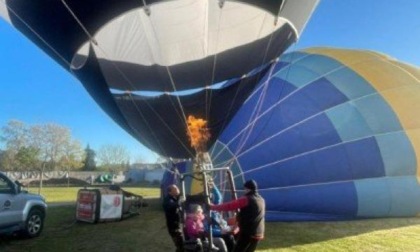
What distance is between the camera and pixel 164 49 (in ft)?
26.1

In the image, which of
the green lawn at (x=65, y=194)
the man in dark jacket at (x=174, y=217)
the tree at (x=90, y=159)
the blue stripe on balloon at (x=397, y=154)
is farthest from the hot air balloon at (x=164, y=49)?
the tree at (x=90, y=159)

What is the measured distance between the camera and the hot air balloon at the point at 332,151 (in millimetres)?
10352

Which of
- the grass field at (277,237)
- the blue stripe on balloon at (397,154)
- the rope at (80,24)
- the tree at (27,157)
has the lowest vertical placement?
the grass field at (277,237)

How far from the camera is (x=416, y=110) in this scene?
10750mm

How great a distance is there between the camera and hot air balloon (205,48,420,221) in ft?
34.0

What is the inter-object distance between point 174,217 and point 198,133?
2.17m

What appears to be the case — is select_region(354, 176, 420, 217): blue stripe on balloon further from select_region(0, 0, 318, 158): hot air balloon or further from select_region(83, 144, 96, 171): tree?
select_region(83, 144, 96, 171): tree

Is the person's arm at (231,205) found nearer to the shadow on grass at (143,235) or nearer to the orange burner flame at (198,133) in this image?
the orange burner flame at (198,133)

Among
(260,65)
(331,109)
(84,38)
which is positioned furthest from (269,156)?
(84,38)

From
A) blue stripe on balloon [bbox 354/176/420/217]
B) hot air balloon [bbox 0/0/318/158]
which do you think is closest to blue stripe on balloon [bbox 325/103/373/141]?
blue stripe on balloon [bbox 354/176/420/217]

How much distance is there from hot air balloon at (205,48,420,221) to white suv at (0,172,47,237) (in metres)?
4.72

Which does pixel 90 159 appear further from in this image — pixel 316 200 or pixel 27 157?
pixel 316 200

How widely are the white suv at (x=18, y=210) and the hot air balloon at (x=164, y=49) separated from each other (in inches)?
136

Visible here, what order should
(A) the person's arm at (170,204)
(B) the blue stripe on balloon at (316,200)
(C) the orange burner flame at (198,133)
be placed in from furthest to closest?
(B) the blue stripe on balloon at (316,200) → (C) the orange burner flame at (198,133) → (A) the person's arm at (170,204)
